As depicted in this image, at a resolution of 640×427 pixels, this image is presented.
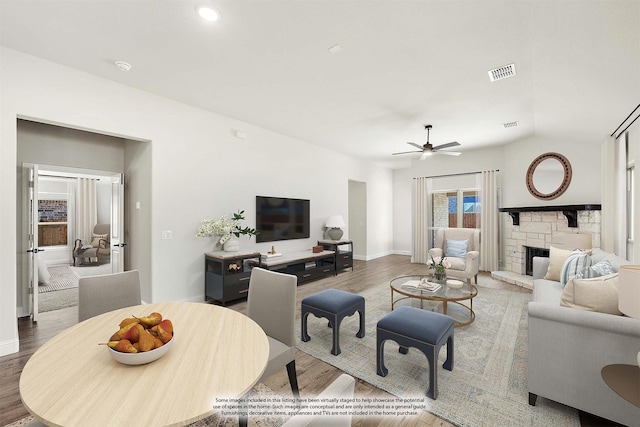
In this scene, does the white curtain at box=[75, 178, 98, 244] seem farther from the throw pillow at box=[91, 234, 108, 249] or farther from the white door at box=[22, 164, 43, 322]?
the white door at box=[22, 164, 43, 322]

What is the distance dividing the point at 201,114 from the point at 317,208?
2.87 meters

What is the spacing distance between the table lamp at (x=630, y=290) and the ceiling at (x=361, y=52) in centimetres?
163

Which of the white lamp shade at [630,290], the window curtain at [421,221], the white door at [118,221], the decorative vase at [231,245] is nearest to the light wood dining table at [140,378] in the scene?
the white lamp shade at [630,290]

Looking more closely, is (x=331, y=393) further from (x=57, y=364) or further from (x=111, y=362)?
(x=57, y=364)

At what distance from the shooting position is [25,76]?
103 inches

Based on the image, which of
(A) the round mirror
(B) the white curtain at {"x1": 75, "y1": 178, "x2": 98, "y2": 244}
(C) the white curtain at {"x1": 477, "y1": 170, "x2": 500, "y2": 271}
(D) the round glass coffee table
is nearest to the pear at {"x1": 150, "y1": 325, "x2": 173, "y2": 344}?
(D) the round glass coffee table

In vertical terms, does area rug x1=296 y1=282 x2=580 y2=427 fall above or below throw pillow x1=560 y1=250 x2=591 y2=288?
below

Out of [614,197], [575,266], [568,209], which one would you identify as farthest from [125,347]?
[568,209]

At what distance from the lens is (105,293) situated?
197cm

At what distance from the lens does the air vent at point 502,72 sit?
273 centimetres

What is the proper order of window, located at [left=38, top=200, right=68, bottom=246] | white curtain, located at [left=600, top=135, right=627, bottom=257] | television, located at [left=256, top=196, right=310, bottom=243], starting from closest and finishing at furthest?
1. white curtain, located at [left=600, top=135, right=627, bottom=257]
2. television, located at [left=256, top=196, right=310, bottom=243]
3. window, located at [left=38, top=200, right=68, bottom=246]

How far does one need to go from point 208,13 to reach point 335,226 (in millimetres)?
4305

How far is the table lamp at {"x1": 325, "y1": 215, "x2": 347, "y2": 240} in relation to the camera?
19.0ft

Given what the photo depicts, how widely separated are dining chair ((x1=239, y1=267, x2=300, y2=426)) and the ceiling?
1.98m
